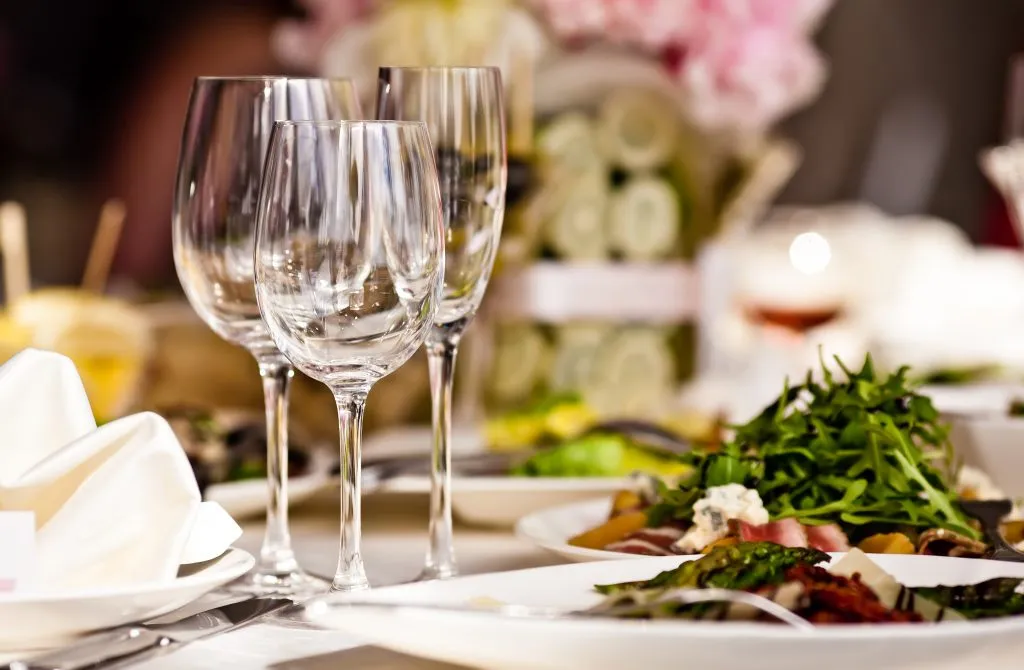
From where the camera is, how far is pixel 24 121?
16.5 feet

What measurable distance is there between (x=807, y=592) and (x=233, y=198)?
1.55 feet

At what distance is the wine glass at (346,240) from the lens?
2.36ft

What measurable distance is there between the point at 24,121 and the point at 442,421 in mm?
4539

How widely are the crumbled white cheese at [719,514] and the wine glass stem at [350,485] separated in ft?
0.69

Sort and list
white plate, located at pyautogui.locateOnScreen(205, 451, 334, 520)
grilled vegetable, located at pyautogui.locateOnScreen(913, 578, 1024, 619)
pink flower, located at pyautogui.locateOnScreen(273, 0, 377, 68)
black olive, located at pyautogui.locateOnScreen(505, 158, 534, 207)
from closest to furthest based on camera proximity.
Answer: grilled vegetable, located at pyautogui.locateOnScreen(913, 578, 1024, 619), white plate, located at pyautogui.locateOnScreen(205, 451, 334, 520), black olive, located at pyautogui.locateOnScreen(505, 158, 534, 207), pink flower, located at pyautogui.locateOnScreen(273, 0, 377, 68)

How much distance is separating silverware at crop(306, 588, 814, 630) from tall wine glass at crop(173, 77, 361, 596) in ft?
1.04

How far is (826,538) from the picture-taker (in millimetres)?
851

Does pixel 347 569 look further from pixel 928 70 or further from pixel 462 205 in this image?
pixel 928 70

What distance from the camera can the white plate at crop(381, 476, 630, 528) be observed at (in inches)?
46.8

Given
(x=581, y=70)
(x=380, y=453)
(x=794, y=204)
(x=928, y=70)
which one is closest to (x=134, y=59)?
(x=794, y=204)

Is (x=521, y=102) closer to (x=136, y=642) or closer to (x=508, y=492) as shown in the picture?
(x=508, y=492)

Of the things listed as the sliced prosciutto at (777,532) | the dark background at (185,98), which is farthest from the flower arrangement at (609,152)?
the dark background at (185,98)

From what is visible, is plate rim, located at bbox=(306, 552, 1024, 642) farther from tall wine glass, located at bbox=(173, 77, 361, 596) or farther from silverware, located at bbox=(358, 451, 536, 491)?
silverware, located at bbox=(358, 451, 536, 491)

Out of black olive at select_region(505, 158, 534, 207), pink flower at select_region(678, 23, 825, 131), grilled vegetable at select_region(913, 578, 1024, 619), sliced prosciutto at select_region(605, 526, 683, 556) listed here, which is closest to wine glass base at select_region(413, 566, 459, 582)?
sliced prosciutto at select_region(605, 526, 683, 556)
